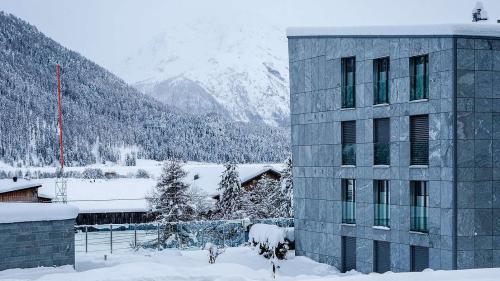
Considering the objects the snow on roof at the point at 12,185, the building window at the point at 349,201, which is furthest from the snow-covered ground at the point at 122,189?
the building window at the point at 349,201

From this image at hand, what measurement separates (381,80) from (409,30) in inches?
108

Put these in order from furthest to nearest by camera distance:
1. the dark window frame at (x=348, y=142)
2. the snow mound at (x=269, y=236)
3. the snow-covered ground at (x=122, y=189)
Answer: the snow-covered ground at (x=122, y=189)
the snow mound at (x=269, y=236)
the dark window frame at (x=348, y=142)

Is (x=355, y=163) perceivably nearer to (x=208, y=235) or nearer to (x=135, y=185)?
(x=208, y=235)

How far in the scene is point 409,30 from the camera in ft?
84.3

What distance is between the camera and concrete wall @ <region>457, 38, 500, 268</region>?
23.9 m

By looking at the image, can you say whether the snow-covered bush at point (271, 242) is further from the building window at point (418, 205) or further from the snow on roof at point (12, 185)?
the snow on roof at point (12, 185)

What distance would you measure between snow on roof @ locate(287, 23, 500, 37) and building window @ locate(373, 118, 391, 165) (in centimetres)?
386

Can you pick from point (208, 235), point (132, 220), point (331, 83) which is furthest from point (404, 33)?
point (132, 220)

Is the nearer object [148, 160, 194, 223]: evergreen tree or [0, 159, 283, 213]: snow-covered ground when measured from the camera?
[148, 160, 194, 223]: evergreen tree

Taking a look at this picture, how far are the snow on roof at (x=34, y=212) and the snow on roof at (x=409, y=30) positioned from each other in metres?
14.7

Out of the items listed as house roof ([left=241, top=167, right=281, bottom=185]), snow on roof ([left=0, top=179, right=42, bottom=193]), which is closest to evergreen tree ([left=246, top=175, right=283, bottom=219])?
house roof ([left=241, top=167, right=281, bottom=185])

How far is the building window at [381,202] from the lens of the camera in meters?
27.0

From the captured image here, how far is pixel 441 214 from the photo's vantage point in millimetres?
24266

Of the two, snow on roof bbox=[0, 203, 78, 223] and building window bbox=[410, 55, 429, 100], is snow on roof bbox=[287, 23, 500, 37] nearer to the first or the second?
building window bbox=[410, 55, 429, 100]
